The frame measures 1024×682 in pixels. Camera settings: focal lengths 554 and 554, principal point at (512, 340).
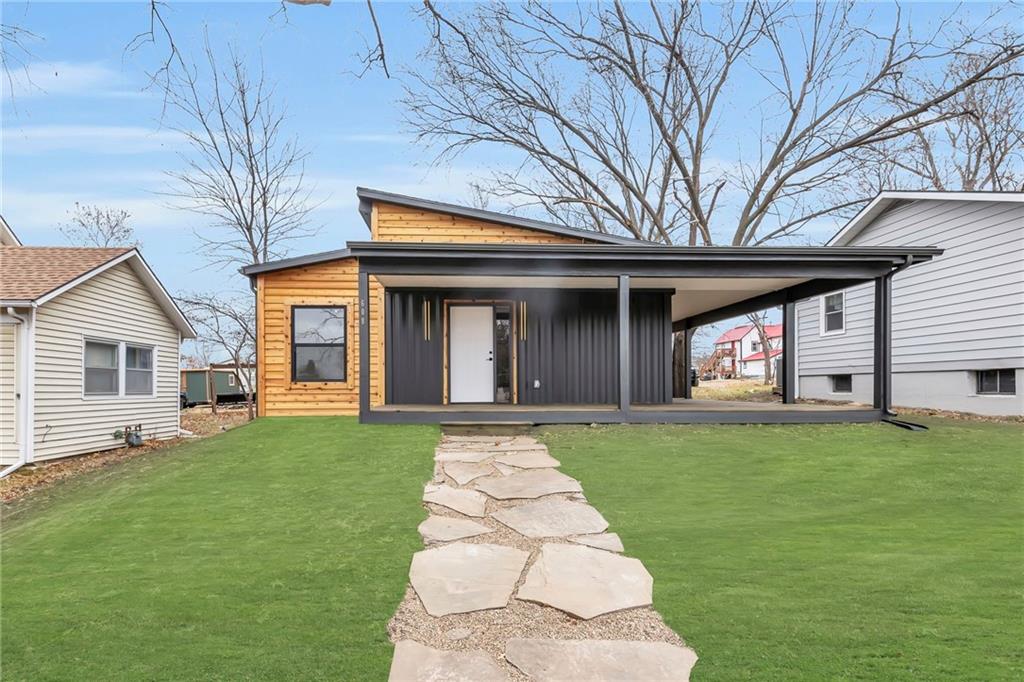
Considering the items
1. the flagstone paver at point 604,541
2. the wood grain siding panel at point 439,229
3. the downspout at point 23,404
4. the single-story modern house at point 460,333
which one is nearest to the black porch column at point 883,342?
the single-story modern house at point 460,333

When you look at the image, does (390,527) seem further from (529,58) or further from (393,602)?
(529,58)

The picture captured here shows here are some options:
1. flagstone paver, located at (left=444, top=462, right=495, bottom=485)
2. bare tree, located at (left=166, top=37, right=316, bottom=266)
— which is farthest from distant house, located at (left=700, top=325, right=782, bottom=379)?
flagstone paver, located at (left=444, top=462, right=495, bottom=485)

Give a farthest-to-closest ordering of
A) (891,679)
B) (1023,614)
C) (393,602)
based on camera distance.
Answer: (393,602) < (1023,614) < (891,679)

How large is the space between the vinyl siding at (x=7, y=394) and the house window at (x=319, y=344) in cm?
432

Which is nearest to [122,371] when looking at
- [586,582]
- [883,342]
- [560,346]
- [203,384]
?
[560,346]

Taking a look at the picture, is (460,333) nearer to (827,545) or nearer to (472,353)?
(472,353)

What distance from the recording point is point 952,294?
10664 millimetres

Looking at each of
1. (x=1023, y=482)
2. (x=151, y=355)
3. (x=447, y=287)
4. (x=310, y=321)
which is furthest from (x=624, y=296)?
(x=151, y=355)

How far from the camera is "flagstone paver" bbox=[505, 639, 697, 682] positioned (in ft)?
7.66

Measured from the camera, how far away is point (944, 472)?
5.56m

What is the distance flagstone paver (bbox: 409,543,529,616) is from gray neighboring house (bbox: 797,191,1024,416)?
10215 millimetres

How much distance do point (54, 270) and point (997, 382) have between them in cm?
1730

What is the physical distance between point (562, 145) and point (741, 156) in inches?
235

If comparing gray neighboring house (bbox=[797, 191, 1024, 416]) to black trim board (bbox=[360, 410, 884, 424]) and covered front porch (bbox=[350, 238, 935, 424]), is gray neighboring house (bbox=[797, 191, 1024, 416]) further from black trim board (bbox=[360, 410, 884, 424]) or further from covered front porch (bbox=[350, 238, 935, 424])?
black trim board (bbox=[360, 410, 884, 424])
